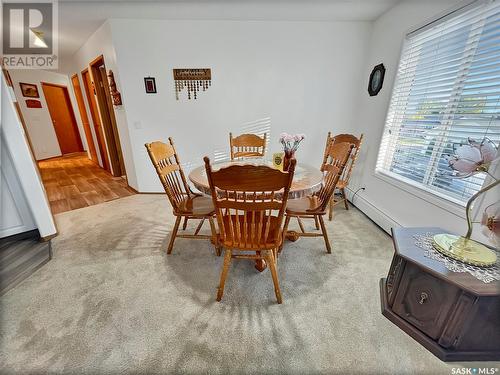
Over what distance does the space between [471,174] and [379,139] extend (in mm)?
1711

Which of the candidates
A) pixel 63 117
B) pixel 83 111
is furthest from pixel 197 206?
pixel 63 117

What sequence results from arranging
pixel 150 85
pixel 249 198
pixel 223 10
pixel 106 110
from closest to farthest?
pixel 249 198 → pixel 223 10 → pixel 150 85 → pixel 106 110

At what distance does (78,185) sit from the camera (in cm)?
369

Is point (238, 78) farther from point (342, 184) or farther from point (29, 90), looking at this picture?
point (29, 90)

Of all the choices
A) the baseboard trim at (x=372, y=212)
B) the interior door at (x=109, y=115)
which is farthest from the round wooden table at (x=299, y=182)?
the interior door at (x=109, y=115)

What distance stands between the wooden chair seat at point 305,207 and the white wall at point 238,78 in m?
1.46

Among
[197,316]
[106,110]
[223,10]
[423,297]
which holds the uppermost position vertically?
[223,10]

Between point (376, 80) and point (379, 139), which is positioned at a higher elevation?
point (376, 80)

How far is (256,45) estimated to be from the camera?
8.86 ft

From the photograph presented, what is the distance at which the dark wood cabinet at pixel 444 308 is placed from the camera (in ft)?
2.98

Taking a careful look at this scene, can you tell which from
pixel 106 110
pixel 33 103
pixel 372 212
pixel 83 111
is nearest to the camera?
pixel 372 212

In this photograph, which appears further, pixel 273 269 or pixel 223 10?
pixel 223 10

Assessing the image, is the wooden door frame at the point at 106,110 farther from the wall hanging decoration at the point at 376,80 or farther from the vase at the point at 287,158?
the wall hanging decoration at the point at 376,80

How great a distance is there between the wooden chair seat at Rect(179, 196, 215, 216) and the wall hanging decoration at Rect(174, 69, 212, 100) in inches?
68.8
